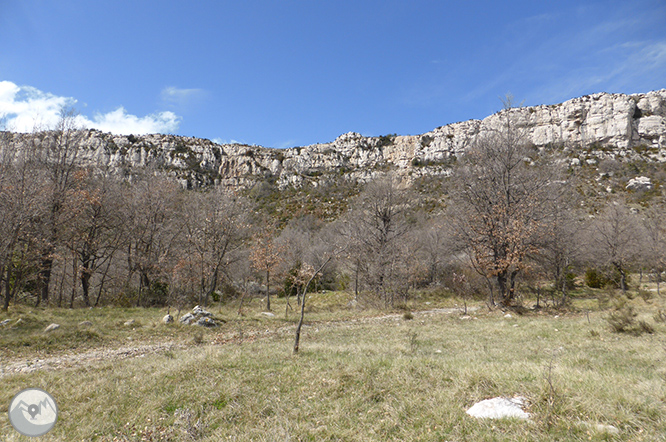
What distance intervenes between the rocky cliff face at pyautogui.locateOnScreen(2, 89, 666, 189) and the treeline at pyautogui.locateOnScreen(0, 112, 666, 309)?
53.0m

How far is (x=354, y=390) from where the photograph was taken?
5.30 m

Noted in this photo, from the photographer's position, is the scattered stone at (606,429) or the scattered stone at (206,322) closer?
the scattered stone at (606,429)

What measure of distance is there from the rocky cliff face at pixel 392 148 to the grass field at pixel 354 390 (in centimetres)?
6852

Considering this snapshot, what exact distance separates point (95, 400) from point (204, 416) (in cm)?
213

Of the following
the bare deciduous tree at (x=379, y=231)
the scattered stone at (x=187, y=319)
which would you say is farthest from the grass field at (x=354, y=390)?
the bare deciduous tree at (x=379, y=231)

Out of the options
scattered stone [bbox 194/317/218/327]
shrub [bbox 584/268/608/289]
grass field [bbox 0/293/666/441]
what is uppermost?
grass field [bbox 0/293/666/441]

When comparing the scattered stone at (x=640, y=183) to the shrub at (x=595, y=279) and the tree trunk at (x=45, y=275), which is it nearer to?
the shrub at (x=595, y=279)

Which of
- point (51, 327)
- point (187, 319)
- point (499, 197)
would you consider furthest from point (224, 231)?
point (499, 197)

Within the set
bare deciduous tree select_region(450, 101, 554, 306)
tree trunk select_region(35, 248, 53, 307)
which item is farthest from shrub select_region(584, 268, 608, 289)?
tree trunk select_region(35, 248, 53, 307)

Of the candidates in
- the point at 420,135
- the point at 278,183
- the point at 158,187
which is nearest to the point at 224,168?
the point at 278,183

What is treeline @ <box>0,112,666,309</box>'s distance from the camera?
16016 mm

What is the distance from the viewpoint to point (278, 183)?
88.0 meters

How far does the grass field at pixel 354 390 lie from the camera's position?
380cm

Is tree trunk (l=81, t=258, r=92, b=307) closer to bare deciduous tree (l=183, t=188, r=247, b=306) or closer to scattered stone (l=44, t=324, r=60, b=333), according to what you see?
bare deciduous tree (l=183, t=188, r=247, b=306)
